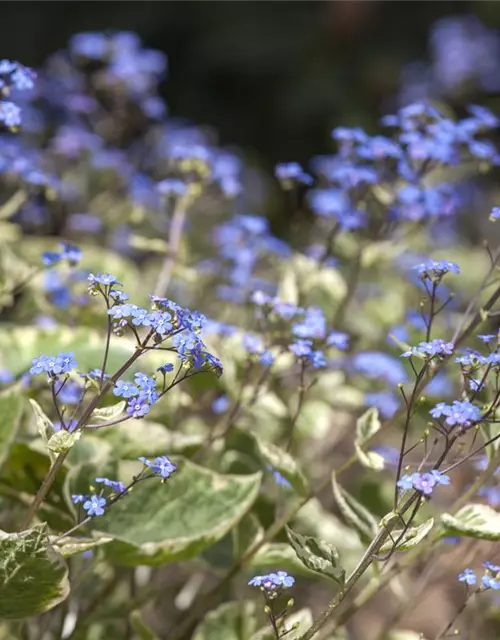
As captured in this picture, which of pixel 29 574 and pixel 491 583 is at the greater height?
pixel 29 574

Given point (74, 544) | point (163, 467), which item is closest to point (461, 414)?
point (163, 467)

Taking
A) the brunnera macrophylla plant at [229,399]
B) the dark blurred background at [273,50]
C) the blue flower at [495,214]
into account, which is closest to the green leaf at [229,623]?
the brunnera macrophylla plant at [229,399]

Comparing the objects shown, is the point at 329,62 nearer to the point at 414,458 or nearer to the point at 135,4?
the point at 135,4

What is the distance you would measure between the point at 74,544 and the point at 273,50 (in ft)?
14.1

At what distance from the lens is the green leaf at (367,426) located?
5.78 feet

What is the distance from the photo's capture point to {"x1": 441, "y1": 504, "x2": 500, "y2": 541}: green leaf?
157 cm

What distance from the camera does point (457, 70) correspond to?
13.6 feet

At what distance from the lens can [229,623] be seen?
1.89 m

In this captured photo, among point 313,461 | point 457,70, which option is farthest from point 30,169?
point 457,70

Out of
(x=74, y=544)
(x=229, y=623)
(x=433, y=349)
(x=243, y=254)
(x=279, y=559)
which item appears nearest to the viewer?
(x=433, y=349)

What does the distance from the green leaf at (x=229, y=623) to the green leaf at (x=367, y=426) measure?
442mm

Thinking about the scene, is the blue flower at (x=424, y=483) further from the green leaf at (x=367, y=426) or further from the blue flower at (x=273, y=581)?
the green leaf at (x=367, y=426)

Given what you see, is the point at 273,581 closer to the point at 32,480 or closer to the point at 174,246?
the point at 32,480

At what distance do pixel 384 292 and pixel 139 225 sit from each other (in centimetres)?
108
